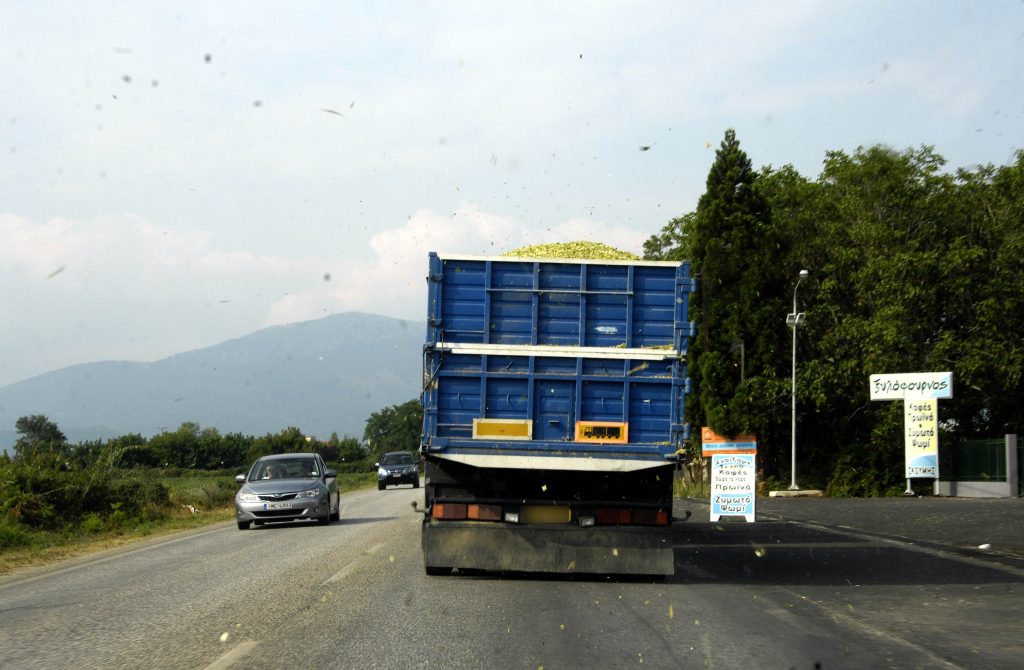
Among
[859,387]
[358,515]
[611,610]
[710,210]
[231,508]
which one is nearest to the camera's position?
[611,610]

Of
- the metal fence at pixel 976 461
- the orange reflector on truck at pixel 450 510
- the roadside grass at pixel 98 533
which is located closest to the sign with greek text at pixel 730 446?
the orange reflector on truck at pixel 450 510

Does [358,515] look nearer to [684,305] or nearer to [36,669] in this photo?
[684,305]

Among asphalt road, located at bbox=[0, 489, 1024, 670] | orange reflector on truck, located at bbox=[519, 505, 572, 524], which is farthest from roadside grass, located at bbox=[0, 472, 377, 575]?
orange reflector on truck, located at bbox=[519, 505, 572, 524]

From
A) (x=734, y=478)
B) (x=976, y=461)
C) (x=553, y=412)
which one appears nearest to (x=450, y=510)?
(x=553, y=412)

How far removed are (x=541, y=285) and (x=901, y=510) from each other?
18649 millimetres

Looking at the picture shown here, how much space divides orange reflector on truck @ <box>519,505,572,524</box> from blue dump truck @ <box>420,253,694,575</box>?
2 cm

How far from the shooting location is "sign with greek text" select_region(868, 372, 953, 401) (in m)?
34.7

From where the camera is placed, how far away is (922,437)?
34.5 m

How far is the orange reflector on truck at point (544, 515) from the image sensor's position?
453 inches

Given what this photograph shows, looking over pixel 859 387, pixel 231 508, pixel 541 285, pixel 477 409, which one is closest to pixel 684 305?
pixel 541 285

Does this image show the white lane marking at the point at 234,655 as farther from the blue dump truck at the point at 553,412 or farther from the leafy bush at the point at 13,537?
the leafy bush at the point at 13,537

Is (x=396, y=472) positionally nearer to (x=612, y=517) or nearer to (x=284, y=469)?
(x=284, y=469)

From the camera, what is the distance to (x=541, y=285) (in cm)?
1160

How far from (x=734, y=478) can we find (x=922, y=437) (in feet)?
61.6
